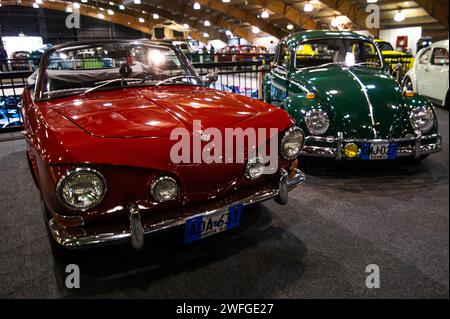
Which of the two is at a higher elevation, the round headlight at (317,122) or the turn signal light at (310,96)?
the turn signal light at (310,96)

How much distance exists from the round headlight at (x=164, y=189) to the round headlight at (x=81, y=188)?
8.8 inches

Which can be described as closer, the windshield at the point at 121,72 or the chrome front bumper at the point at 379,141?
the windshield at the point at 121,72

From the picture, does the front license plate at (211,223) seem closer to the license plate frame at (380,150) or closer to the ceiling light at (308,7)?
the license plate frame at (380,150)

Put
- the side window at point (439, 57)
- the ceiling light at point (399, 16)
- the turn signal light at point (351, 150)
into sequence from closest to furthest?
the turn signal light at point (351, 150), the side window at point (439, 57), the ceiling light at point (399, 16)

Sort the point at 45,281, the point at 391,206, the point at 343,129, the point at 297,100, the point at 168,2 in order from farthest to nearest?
the point at 168,2 → the point at 297,100 → the point at 343,129 → the point at 391,206 → the point at 45,281

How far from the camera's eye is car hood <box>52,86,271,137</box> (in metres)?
1.52

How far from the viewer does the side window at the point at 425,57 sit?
5.96 metres

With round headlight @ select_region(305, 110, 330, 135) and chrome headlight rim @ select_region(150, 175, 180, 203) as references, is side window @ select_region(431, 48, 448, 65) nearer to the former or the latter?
round headlight @ select_region(305, 110, 330, 135)

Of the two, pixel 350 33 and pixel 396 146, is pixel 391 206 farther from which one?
pixel 350 33

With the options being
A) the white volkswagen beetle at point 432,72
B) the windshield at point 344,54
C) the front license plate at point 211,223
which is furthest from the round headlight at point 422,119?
the white volkswagen beetle at point 432,72

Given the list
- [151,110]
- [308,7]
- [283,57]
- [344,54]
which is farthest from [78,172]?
[308,7]
